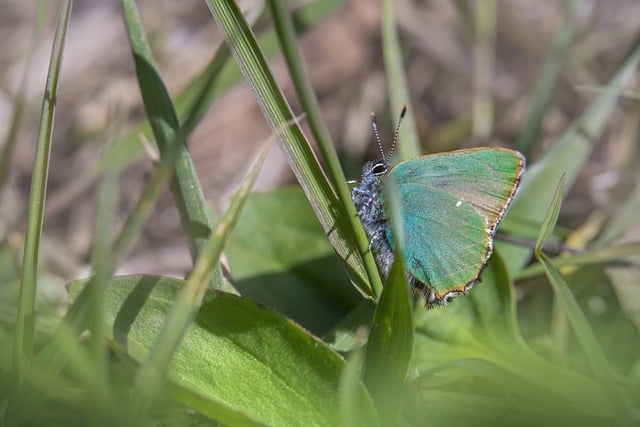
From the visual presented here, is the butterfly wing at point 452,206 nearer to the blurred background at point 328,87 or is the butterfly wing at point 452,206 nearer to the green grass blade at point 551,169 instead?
the green grass blade at point 551,169

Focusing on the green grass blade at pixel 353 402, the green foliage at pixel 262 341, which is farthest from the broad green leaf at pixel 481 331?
the green grass blade at pixel 353 402

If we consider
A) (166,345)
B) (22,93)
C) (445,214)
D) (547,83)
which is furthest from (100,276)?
(547,83)

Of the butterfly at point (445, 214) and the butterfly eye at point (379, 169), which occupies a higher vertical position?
the butterfly eye at point (379, 169)

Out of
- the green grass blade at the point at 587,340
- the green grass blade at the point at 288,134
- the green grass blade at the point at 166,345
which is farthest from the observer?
the green grass blade at the point at 288,134

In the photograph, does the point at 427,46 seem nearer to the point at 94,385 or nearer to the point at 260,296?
the point at 260,296

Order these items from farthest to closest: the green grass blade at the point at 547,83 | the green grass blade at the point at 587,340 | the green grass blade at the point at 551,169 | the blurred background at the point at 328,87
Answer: the blurred background at the point at 328,87 → the green grass blade at the point at 547,83 → the green grass blade at the point at 551,169 → the green grass blade at the point at 587,340

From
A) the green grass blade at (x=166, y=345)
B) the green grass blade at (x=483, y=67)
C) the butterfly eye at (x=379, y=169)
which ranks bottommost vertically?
the green grass blade at (x=483, y=67)

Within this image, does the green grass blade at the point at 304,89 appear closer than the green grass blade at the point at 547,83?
Yes

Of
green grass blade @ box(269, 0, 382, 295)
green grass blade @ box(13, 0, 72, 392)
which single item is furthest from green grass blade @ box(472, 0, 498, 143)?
green grass blade @ box(13, 0, 72, 392)

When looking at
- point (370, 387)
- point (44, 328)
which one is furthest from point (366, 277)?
point (44, 328)
